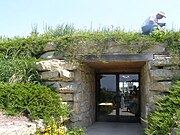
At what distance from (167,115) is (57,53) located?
2.98 m

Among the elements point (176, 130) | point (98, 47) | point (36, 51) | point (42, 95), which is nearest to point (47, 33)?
point (36, 51)

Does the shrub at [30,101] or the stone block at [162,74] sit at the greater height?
the stone block at [162,74]

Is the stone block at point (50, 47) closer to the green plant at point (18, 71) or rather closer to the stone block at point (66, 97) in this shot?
the green plant at point (18, 71)

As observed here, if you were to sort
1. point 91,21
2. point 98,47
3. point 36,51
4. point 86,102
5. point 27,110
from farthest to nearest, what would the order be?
point 91,21
point 86,102
point 36,51
point 98,47
point 27,110

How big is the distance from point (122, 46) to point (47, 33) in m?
2.44

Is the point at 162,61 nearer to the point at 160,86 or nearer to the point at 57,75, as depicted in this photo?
the point at 160,86

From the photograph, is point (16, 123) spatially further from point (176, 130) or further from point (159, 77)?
point (159, 77)

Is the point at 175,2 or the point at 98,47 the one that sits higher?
the point at 175,2

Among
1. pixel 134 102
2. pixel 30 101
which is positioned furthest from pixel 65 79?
pixel 134 102

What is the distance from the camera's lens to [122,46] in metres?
6.29

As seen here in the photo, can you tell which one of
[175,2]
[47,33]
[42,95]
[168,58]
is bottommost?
[42,95]

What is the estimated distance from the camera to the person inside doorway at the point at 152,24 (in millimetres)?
6457

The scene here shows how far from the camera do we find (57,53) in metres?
6.48

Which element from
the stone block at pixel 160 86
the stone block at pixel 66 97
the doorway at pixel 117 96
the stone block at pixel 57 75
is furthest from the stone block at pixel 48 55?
the doorway at pixel 117 96
